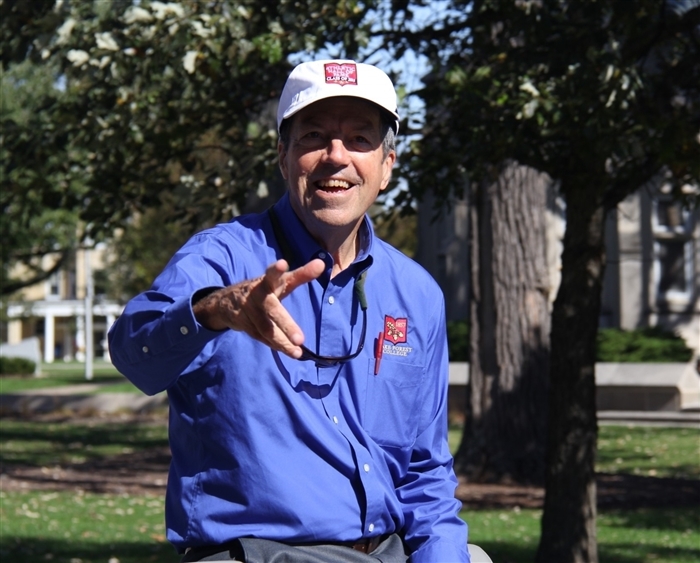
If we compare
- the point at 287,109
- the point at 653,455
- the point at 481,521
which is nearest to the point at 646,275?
the point at 653,455

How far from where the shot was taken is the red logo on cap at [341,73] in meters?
2.89

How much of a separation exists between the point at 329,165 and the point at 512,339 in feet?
35.7

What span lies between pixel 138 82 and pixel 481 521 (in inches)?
212

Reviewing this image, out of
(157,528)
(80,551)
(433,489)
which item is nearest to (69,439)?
(157,528)

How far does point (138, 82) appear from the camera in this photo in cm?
732

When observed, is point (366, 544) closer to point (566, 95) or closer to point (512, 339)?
point (566, 95)

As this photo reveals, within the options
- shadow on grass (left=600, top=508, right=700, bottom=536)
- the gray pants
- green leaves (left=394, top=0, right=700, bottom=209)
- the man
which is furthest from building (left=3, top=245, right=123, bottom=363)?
the gray pants

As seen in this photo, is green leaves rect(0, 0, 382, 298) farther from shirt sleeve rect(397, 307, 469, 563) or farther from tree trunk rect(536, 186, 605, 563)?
shirt sleeve rect(397, 307, 469, 563)

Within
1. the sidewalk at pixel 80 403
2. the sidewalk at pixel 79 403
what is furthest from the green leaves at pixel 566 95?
the sidewalk at pixel 80 403

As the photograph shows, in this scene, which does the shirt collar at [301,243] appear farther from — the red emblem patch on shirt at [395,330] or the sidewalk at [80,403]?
the sidewalk at [80,403]

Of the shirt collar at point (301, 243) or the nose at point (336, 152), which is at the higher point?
the nose at point (336, 152)

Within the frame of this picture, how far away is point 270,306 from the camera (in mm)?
2227

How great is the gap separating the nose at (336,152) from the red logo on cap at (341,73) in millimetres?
150

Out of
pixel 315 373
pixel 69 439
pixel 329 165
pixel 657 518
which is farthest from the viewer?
pixel 69 439
